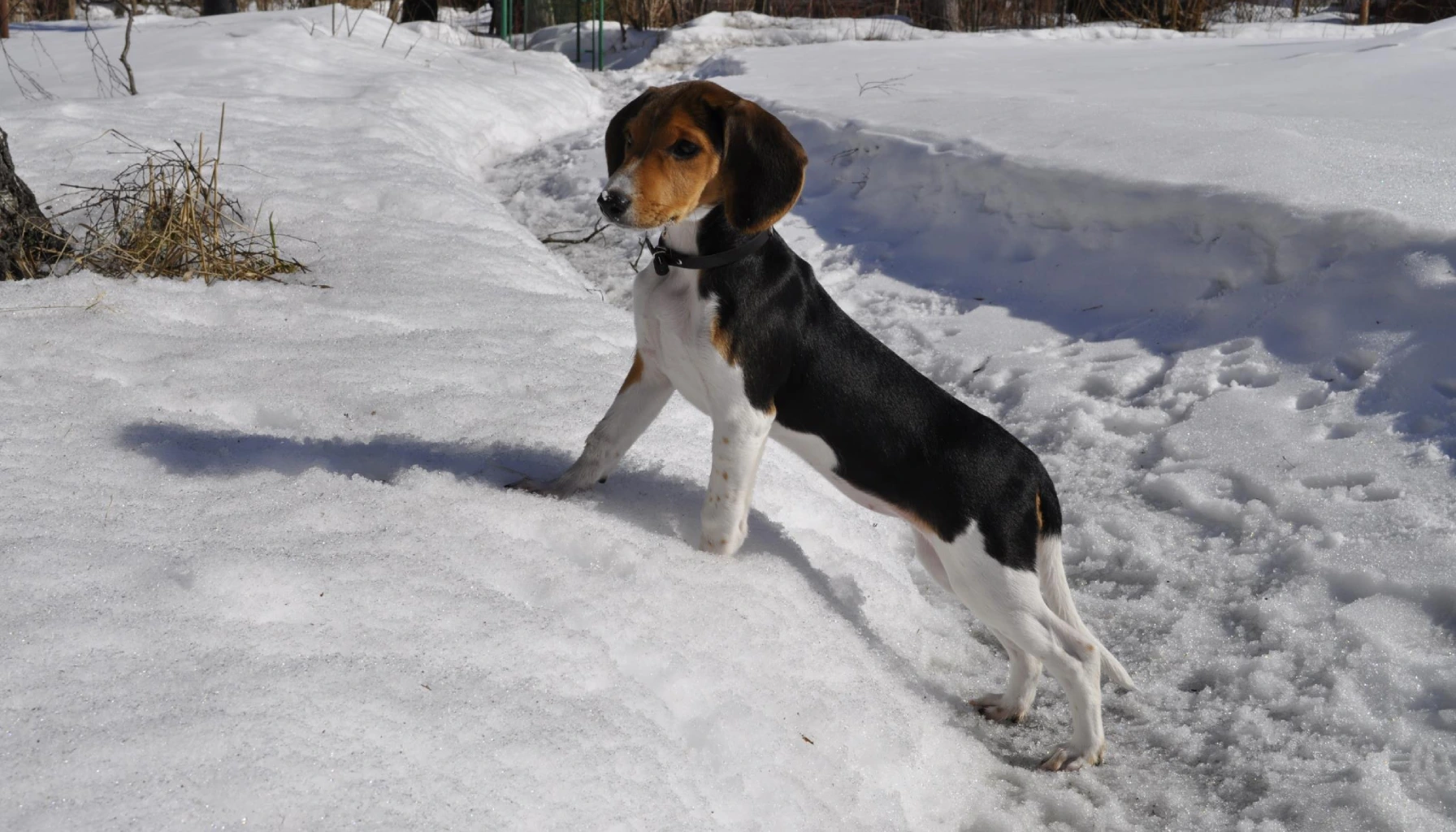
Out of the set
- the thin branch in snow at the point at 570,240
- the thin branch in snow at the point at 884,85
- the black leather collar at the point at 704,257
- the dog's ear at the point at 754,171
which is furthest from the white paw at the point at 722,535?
the thin branch in snow at the point at 884,85

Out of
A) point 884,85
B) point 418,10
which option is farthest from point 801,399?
point 418,10

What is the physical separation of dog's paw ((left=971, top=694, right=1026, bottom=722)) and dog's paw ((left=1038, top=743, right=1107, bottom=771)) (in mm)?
195

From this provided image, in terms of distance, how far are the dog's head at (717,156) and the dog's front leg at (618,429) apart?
567 millimetres

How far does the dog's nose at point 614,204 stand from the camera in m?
2.34

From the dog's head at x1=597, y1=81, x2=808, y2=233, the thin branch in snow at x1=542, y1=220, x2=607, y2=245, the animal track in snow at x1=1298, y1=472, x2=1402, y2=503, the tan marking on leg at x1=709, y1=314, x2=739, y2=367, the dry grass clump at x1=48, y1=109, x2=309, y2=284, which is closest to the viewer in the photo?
the dog's head at x1=597, y1=81, x2=808, y2=233

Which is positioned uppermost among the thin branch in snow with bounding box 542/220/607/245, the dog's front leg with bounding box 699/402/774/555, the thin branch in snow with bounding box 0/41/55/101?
the thin branch in snow with bounding box 0/41/55/101

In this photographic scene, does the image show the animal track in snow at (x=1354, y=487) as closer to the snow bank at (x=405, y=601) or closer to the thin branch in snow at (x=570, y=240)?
the snow bank at (x=405, y=601)

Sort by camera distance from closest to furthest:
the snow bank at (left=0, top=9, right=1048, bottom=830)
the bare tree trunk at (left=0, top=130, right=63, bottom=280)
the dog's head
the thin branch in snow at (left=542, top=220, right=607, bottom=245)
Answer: the snow bank at (left=0, top=9, right=1048, bottom=830) < the dog's head < the bare tree trunk at (left=0, top=130, right=63, bottom=280) < the thin branch in snow at (left=542, top=220, right=607, bottom=245)

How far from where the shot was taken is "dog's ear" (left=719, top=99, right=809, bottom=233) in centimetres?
253

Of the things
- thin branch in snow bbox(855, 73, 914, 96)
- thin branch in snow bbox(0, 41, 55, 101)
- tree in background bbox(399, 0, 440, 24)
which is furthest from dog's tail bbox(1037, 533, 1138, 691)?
tree in background bbox(399, 0, 440, 24)

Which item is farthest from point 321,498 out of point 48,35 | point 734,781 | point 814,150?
point 48,35

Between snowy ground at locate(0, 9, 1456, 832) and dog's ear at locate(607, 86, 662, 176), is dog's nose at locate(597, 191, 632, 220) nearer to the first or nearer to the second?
dog's ear at locate(607, 86, 662, 176)

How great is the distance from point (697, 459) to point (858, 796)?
1.49m

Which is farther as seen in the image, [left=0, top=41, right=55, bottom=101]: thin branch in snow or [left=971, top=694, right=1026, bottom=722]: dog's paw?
[left=0, top=41, right=55, bottom=101]: thin branch in snow
